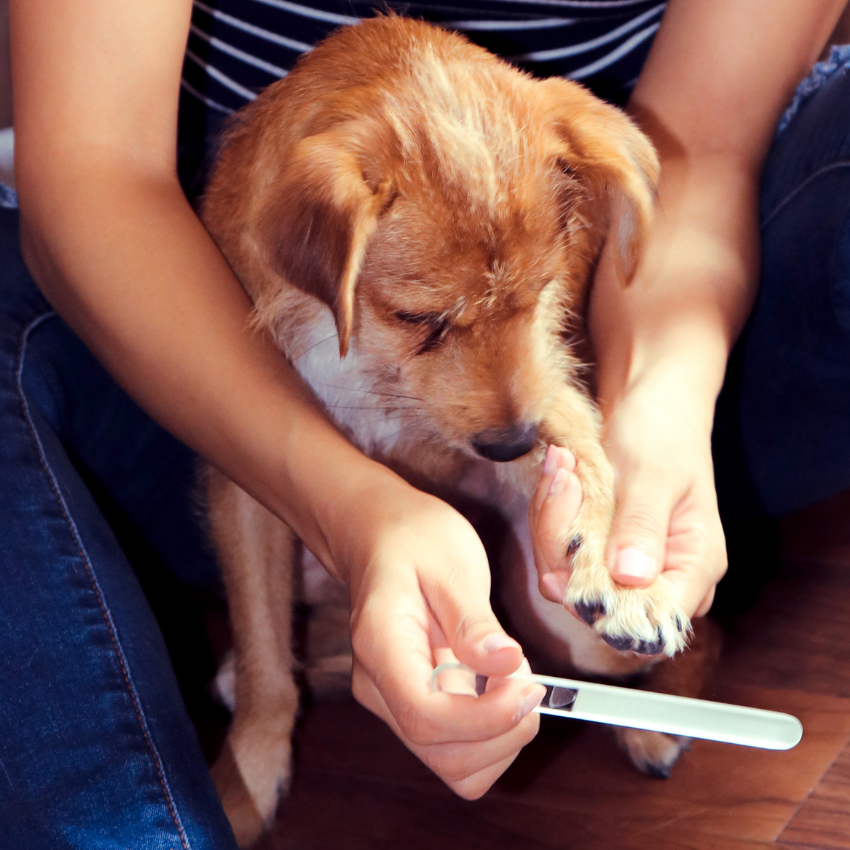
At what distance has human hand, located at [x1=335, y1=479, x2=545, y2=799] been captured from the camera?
796 millimetres

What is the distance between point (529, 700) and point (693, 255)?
0.82 metres

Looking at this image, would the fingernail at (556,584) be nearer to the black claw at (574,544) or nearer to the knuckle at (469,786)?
the black claw at (574,544)

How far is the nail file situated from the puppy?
164 mm

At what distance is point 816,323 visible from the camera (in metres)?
1.14

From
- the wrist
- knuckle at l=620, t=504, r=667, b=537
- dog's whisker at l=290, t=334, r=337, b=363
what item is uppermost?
the wrist

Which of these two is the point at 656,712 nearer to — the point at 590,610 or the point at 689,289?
the point at 590,610

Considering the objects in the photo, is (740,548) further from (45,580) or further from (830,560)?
(45,580)

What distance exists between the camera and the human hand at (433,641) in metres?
0.80

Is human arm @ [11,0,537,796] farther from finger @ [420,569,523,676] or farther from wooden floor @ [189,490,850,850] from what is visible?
wooden floor @ [189,490,850,850]

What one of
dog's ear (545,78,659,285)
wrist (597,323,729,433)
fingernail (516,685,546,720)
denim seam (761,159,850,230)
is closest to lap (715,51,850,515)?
denim seam (761,159,850,230)

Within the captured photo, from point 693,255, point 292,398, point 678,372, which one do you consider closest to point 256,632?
point 292,398

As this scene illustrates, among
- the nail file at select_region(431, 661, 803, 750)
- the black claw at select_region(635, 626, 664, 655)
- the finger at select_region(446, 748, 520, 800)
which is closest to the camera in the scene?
the nail file at select_region(431, 661, 803, 750)

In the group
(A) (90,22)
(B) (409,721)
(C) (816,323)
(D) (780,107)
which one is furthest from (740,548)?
(A) (90,22)

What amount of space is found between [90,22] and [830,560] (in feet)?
5.68
